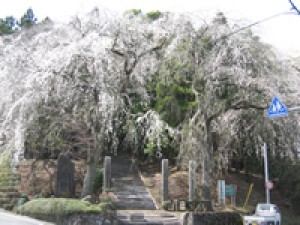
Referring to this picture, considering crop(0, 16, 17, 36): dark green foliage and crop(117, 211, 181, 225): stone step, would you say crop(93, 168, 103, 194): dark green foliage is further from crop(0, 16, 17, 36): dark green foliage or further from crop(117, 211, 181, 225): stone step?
crop(0, 16, 17, 36): dark green foliage

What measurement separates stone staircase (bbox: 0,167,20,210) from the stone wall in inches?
11.2

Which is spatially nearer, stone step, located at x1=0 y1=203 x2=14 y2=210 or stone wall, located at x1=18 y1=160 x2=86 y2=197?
stone step, located at x1=0 y1=203 x2=14 y2=210

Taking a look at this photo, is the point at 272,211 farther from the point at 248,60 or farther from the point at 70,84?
the point at 70,84

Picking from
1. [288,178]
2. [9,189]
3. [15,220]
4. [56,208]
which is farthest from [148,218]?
[288,178]

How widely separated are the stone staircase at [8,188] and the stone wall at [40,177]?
284mm

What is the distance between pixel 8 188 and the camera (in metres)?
16.8

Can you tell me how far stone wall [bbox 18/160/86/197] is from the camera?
55.9 feet

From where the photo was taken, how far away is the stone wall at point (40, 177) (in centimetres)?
1705

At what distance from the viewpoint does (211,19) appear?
1560 cm

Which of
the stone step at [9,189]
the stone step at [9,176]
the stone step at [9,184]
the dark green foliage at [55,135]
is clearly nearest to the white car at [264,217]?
the dark green foliage at [55,135]

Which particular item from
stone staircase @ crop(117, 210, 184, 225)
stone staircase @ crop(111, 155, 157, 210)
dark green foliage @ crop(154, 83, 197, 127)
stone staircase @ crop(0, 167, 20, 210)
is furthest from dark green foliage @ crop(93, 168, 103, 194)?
dark green foliage @ crop(154, 83, 197, 127)

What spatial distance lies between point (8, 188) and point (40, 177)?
1551 mm

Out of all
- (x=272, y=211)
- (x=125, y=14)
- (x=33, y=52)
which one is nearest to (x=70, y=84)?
(x=33, y=52)

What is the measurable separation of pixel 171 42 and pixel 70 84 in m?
4.52
